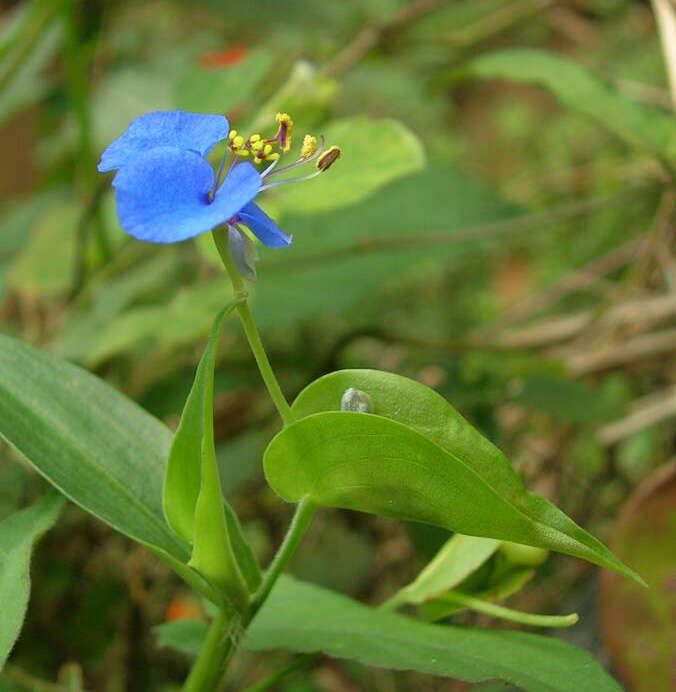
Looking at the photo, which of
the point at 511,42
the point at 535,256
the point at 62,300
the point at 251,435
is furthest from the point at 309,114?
the point at 511,42

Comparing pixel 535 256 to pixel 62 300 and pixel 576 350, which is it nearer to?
pixel 576 350

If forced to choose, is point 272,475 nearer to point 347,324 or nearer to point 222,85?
point 222,85

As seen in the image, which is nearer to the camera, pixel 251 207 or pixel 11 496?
pixel 251 207

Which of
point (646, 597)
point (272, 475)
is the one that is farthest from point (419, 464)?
point (646, 597)

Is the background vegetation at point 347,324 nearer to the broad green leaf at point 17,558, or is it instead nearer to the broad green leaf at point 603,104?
the broad green leaf at point 603,104

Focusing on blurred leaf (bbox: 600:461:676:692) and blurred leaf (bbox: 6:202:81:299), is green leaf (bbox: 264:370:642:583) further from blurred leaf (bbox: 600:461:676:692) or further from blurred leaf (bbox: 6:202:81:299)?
blurred leaf (bbox: 6:202:81:299)

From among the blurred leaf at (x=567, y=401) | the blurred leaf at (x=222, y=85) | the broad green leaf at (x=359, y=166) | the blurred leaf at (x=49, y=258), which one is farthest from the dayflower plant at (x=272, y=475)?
the blurred leaf at (x=49, y=258)
